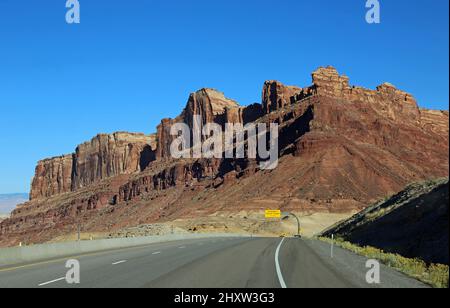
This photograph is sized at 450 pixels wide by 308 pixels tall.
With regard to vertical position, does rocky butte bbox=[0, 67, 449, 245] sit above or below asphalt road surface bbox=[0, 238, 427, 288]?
above

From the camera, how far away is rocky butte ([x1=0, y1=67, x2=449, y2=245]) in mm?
→ 116312

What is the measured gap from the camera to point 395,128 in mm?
148750

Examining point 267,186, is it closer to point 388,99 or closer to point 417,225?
point 388,99

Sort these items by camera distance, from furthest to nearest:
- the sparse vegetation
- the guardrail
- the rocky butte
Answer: the rocky butte < the guardrail < the sparse vegetation

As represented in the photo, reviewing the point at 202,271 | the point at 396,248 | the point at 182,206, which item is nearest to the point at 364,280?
the point at 202,271

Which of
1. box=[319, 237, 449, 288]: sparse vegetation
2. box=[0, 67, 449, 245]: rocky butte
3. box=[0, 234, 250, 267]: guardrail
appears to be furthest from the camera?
box=[0, 67, 449, 245]: rocky butte

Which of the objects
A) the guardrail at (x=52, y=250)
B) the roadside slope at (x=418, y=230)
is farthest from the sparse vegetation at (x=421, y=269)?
the guardrail at (x=52, y=250)

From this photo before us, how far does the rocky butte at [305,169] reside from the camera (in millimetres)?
116312

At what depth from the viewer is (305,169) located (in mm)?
121250

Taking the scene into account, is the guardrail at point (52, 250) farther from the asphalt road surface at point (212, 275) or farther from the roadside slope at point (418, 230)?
the roadside slope at point (418, 230)

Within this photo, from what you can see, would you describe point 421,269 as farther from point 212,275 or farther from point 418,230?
point 418,230

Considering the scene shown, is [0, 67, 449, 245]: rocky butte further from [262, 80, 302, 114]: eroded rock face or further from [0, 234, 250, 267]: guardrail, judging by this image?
[0, 234, 250, 267]: guardrail

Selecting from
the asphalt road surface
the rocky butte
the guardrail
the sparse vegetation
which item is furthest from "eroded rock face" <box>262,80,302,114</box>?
the asphalt road surface
